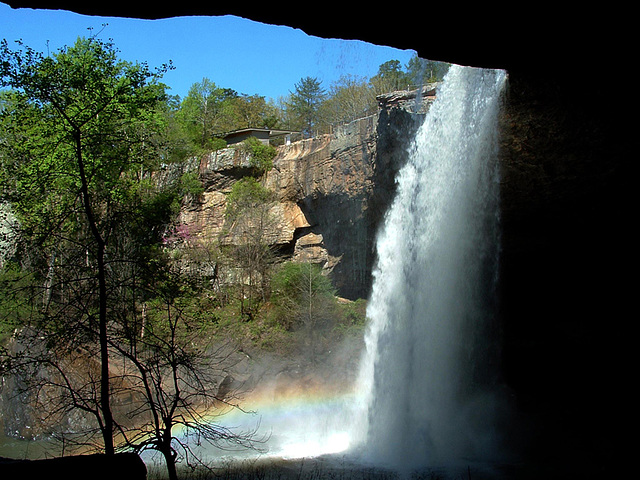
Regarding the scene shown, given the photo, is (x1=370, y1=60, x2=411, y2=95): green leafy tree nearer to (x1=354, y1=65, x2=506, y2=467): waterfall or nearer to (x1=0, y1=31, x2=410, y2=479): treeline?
(x1=0, y1=31, x2=410, y2=479): treeline

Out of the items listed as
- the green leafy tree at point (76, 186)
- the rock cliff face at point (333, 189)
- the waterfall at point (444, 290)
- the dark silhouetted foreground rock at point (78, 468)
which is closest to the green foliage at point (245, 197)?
the rock cliff face at point (333, 189)

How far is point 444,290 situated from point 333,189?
8.16 meters

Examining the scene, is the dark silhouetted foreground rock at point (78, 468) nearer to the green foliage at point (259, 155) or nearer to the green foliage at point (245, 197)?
the green foliage at point (245, 197)

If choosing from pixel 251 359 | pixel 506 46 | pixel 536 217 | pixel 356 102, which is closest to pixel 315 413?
pixel 251 359

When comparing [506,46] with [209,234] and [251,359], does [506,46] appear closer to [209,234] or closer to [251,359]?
[251,359]

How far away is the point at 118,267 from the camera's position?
51.7 ft

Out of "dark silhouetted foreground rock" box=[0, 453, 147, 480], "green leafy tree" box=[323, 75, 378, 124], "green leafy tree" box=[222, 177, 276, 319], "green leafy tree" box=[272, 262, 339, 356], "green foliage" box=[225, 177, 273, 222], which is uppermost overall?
"green leafy tree" box=[323, 75, 378, 124]

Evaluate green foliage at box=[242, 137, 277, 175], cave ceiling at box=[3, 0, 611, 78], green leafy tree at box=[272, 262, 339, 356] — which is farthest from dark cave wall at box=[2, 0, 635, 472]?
green foliage at box=[242, 137, 277, 175]

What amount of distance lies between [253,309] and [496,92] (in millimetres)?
13104

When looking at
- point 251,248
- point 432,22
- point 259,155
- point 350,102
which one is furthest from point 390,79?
point 432,22

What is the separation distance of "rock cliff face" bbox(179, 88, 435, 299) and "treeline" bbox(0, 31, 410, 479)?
3.30 ft

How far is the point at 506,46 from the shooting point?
5.43 meters

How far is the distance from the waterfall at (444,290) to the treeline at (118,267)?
381 cm

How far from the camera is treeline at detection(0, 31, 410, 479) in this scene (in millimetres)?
5055
